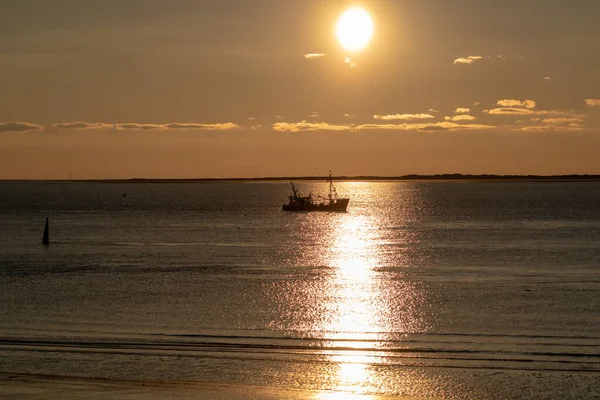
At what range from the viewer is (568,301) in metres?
48.7

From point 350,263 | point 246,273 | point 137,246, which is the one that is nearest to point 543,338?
point 246,273

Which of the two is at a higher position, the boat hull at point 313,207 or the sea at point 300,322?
the boat hull at point 313,207

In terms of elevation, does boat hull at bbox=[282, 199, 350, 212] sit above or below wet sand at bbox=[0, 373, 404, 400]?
above

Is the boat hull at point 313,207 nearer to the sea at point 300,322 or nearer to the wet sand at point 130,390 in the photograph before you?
the sea at point 300,322

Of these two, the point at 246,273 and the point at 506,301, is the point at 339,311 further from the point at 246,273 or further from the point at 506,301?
the point at 246,273

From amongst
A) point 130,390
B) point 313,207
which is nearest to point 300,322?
point 130,390

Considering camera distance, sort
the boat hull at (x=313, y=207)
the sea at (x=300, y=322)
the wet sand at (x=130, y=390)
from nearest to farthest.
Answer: the wet sand at (x=130, y=390), the sea at (x=300, y=322), the boat hull at (x=313, y=207)

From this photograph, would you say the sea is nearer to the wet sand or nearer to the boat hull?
the wet sand

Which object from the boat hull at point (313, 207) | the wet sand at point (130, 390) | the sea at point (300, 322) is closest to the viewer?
the wet sand at point (130, 390)

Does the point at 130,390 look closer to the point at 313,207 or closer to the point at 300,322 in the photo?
the point at 300,322

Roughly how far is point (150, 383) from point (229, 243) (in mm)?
71705

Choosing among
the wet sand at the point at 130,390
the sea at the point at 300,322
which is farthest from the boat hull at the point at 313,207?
the wet sand at the point at 130,390

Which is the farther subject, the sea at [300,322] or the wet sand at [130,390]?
the sea at [300,322]

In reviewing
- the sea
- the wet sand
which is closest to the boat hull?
the sea
